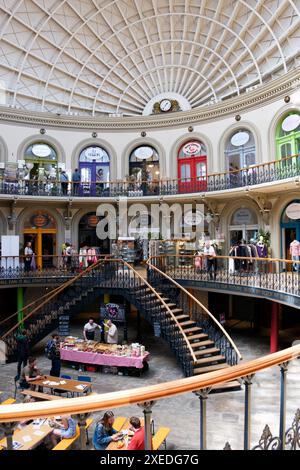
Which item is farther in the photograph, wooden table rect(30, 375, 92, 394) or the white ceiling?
the white ceiling

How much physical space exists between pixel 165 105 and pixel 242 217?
842 cm

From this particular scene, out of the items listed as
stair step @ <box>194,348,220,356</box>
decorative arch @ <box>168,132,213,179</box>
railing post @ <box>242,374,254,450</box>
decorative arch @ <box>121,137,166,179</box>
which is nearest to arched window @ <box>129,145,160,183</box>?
decorative arch @ <box>121,137,166,179</box>

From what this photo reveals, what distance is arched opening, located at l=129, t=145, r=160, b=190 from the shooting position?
70.7 ft

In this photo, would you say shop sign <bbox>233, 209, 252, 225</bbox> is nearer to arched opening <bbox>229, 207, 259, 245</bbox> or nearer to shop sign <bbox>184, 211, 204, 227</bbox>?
arched opening <bbox>229, 207, 259, 245</bbox>

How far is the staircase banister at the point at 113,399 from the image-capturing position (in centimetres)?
184

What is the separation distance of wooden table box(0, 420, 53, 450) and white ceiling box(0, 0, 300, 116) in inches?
681

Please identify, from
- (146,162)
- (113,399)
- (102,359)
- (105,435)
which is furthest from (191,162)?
(113,399)

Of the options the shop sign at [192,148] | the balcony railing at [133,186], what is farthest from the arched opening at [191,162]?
the balcony railing at [133,186]

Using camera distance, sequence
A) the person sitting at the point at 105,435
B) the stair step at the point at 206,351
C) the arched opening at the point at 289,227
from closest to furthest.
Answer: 1. the person sitting at the point at 105,435
2. the stair step at the point at 206,351
3. the arched opening at the point at 289,227

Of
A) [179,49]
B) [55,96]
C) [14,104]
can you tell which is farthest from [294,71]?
[14,104]

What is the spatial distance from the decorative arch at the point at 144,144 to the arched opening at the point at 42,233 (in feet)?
17.1

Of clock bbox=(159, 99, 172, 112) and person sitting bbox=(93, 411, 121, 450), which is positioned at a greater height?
clock bbox=(159, 99, 172, 112)

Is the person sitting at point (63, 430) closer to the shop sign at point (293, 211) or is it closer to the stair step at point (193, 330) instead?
the stair step at point (193, 330)
